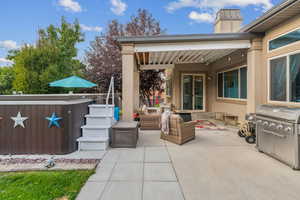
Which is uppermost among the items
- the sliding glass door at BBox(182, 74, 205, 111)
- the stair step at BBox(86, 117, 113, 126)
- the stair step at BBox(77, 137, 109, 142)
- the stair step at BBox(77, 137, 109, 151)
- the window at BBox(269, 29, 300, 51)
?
the window at BBox(269, 29, 300, 51)

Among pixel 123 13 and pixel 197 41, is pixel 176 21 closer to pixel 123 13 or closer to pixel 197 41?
pixel 123 13

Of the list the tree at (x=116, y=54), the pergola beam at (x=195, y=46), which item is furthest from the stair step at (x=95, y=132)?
the tree at (x=116, y=54)

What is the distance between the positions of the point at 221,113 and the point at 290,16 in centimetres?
476

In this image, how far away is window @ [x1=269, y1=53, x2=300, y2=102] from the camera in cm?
397

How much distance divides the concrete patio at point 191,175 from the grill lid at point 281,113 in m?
0.93

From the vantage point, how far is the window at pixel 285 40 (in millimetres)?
3887

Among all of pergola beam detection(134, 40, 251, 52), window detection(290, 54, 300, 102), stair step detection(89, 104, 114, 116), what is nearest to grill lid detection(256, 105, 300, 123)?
window detection(290, 54, 300, 102)

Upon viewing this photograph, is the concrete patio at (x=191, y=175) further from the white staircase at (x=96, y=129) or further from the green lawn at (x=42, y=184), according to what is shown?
the white staircase at (x=96, y=129)

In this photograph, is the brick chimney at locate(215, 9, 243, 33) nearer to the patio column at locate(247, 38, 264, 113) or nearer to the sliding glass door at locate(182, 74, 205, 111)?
the sliding glass door at locate(182, 74, 205, 111)

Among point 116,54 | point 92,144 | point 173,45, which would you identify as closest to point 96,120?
point 92,144

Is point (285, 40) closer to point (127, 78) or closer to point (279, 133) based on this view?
point (279, 133)

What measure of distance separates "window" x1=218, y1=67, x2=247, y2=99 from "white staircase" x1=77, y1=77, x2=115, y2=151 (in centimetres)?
536

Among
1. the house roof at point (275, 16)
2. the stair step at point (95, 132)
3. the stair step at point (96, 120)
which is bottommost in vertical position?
the stair step at point (95, 132)

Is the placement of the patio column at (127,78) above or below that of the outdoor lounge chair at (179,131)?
above
